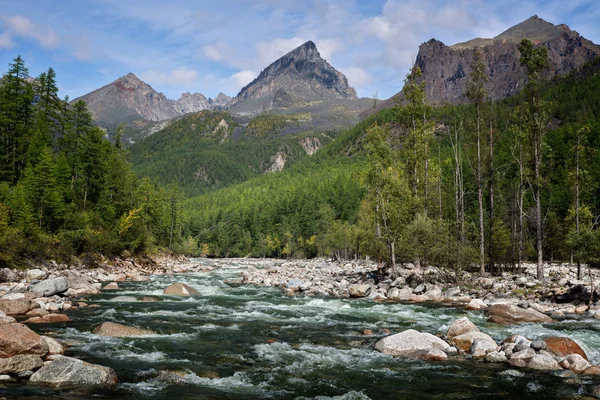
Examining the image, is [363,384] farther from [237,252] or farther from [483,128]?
[237,252]

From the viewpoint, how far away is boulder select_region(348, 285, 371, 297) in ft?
92.5

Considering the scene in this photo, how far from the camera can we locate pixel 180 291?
1112 inches

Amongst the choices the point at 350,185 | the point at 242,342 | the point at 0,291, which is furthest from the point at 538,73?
the point at 350,185

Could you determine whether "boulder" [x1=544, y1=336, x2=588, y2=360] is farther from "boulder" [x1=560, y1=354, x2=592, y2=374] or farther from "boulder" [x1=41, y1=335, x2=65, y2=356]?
"boulder" [x1=41, y1=335, x2=65, y2=356]

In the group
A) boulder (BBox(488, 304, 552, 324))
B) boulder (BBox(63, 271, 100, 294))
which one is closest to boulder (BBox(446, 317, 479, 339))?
boulder (BBox(488, 304, 552, 324))

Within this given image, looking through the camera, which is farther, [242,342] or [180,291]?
[180,291]

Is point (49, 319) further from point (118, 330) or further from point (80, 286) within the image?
point (80, 286)

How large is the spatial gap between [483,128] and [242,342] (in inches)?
1126

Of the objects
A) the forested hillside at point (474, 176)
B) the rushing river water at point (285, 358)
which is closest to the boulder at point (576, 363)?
the rushing river water at point (285, 358)

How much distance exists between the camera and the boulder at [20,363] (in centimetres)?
975

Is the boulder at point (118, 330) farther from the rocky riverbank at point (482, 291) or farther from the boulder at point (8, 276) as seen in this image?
the boulder at point (8, 276)

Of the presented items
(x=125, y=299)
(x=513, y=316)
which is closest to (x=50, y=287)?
(x=125, y=299)

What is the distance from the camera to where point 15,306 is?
1756 centimetres

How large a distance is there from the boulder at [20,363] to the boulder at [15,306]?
8799mm
